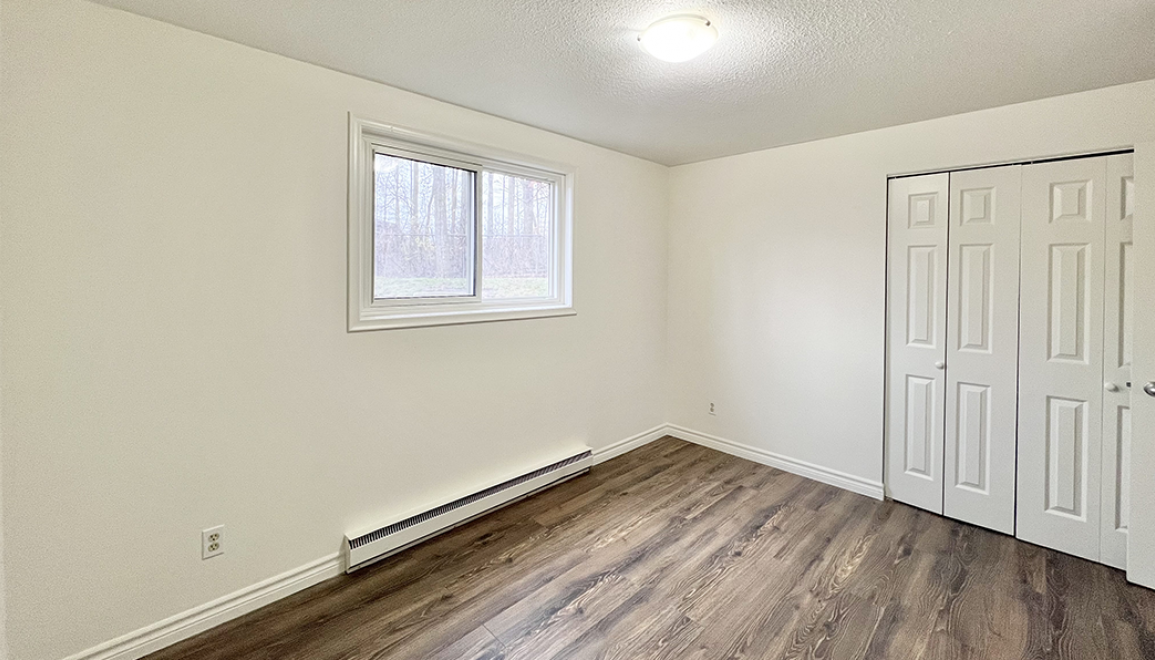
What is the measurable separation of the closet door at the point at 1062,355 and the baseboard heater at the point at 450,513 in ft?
8.41

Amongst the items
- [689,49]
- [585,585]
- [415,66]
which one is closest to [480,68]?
[415,66]

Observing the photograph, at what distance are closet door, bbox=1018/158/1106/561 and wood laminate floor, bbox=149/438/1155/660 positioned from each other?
0.25 m

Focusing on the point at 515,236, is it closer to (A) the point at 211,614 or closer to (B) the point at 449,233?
(B) the point at 449,233

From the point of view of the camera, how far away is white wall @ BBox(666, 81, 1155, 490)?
2578 millimetres

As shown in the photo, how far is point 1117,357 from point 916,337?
0.83m

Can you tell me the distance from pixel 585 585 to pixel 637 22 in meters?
2.36

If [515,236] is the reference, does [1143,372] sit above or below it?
below

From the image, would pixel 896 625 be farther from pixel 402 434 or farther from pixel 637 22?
pixel 637 22

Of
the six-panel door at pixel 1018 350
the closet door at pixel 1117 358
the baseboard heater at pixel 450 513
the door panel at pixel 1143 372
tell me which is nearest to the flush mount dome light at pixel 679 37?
the six-panel door at pixel 1018 350

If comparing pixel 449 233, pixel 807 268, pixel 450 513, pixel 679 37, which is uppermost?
pixel 679 37

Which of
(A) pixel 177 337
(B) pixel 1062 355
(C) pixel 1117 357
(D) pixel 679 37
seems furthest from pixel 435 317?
(C) pixel 1117 357

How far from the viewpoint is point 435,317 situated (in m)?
2.58

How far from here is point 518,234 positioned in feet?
10.4

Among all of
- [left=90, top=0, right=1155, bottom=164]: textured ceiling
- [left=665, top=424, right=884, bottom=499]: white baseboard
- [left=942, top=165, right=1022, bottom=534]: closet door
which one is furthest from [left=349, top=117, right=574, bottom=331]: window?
[left=942, top=165, right=1022, bottom=534]: closet door
